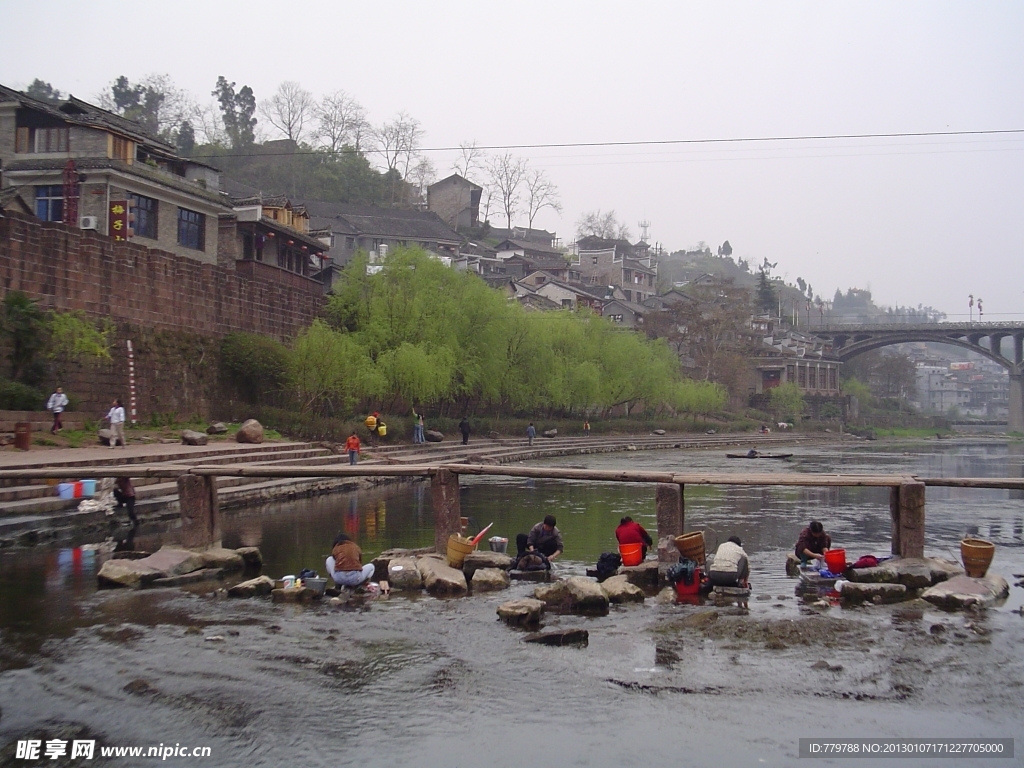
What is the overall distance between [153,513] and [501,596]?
10.8 metres

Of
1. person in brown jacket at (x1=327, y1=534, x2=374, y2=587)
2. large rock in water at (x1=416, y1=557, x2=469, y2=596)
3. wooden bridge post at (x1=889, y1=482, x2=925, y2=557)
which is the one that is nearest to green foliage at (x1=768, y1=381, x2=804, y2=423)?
wooden bridge post at (x1=889, y1=482, x2=925, y2=557)

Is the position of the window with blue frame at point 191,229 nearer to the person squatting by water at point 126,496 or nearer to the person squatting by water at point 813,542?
the person squatting by water at point 126,496

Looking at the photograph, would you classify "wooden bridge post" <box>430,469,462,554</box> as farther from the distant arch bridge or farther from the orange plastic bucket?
the distant arch bridge

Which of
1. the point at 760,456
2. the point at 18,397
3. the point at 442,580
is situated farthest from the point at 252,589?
the point at 760,456

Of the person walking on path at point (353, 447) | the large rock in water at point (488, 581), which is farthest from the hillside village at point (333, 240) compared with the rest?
the large rock in water at point (488, 581)

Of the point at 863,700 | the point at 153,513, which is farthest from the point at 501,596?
the point at 153,513

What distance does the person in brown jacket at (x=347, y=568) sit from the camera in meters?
11.5

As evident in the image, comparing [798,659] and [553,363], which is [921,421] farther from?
[798,659]

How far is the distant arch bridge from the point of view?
96375 millimetres

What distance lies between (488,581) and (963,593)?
5.86m

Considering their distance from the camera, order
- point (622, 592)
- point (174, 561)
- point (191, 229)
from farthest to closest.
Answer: point (191, 229)
point (174, 561)
point (622, 592)

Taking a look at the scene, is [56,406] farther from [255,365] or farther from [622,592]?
[622,592]

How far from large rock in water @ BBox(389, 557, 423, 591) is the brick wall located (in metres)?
17.0

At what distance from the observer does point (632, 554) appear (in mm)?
13008
